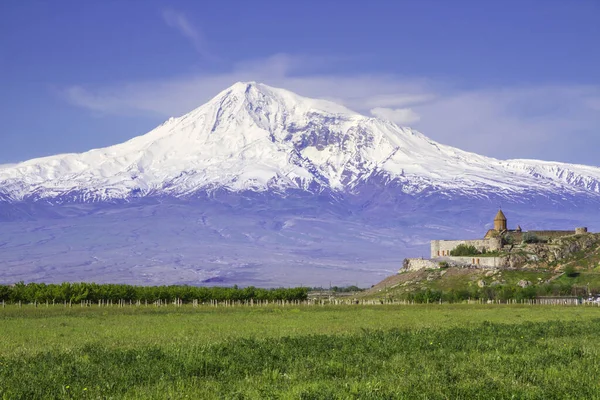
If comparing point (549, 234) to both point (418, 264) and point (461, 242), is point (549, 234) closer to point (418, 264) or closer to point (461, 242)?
point (461, 242)

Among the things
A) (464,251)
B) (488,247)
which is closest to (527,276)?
(488,247)

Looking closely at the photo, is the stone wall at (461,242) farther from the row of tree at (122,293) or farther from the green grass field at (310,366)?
the green grass field at (310,366)

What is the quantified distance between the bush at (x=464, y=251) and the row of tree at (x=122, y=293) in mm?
46773

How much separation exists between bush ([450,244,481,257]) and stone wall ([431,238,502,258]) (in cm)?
115

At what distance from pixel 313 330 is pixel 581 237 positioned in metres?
110

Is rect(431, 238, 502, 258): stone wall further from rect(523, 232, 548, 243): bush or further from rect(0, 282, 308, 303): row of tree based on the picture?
rect(0, 282, 308, 303): row of tree

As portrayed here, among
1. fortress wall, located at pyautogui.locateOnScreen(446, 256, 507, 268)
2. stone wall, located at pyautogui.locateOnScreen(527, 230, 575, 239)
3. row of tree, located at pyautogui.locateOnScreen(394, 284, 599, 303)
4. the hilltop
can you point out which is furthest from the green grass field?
stone wall, located at pyautogui.locateOnScreen(527, 230, 575, 239)

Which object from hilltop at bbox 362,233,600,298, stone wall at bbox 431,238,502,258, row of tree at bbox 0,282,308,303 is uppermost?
stone wall at bbox 431,238,502,258

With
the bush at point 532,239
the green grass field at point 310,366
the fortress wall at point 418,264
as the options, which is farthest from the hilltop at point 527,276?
the green grass field at point 310,366

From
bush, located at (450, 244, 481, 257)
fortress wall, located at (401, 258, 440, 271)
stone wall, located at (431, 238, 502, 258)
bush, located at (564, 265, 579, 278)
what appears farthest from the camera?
bush, located at (450, 244, 481, 257)

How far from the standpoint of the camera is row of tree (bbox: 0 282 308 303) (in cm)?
9188

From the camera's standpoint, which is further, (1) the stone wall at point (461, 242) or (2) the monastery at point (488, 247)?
(1) the stone wall at point (461, 242)

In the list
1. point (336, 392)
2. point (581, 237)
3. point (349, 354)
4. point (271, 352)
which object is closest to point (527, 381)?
point (336, 392)

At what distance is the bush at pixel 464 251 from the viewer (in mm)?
148875
